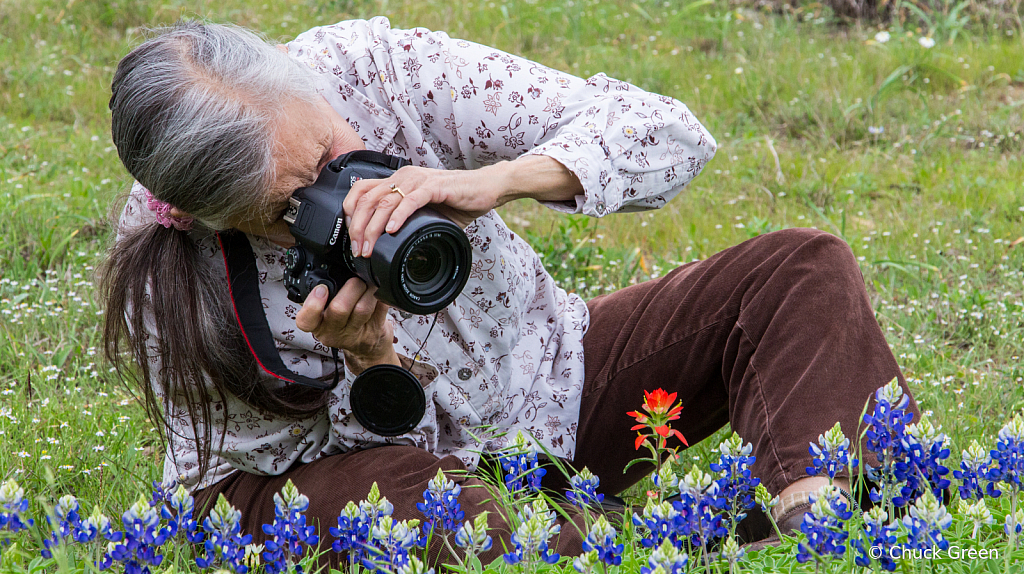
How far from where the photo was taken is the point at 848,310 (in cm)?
164

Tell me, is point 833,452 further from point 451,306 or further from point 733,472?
point 451,306

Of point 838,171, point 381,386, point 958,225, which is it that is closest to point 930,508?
point 381,386

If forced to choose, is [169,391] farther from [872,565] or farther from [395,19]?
[395,19]


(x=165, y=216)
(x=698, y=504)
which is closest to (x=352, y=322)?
(x=165, y=216)

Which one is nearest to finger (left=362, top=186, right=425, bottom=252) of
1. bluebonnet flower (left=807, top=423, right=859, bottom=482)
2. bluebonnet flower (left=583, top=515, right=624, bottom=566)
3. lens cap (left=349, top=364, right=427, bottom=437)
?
lens cap (left=349, top=364, right=427, bottom=437)

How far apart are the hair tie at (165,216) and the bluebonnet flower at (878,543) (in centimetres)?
117

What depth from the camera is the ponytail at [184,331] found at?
1690mm

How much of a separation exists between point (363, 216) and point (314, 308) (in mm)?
191

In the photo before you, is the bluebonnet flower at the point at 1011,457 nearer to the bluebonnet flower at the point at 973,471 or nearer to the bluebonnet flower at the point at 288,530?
the bluebonnet flower at the point at 973,471

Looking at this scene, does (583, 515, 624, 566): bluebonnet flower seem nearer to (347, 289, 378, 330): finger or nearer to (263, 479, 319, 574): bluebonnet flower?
(263, 479, 319, 574): bluebonnet flower

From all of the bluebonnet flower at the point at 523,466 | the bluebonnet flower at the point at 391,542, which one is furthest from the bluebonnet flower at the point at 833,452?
the bluebonnet flower at the point at 391,542

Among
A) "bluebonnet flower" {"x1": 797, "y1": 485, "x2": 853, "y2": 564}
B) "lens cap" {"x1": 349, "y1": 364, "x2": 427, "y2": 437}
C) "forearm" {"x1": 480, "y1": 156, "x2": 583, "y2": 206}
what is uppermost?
"forearm" {"x1": 480, "y1": 156, "x2": 583, "y2": 206}

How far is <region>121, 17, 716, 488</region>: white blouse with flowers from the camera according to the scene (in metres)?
1.79

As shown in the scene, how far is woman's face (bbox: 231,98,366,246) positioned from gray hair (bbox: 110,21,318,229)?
0.01 metres
